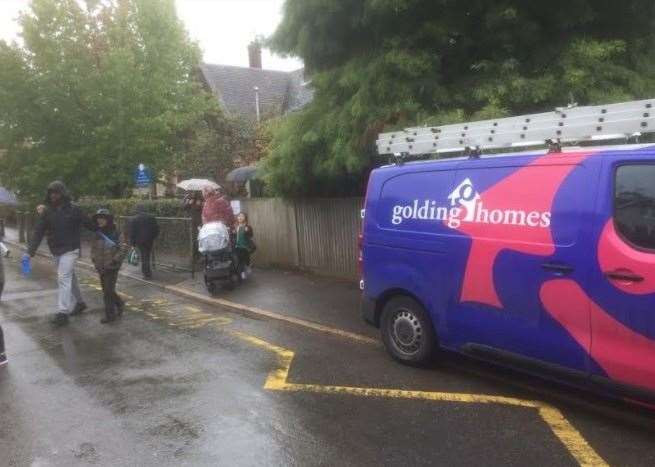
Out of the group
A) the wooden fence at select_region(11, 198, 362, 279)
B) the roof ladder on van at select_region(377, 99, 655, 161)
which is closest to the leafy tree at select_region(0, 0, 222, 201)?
the wooden fence at select_region(11, 198, 362, 279)

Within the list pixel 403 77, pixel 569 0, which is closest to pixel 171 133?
pixel 403 77

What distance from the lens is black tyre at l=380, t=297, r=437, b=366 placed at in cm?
530

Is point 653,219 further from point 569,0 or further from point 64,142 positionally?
point 64,142

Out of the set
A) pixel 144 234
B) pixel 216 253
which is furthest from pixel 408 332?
pixel 144 234

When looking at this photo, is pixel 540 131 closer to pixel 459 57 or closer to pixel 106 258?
pixel 459 57

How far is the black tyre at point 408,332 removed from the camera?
5.30 metres

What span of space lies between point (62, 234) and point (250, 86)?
79.7ft

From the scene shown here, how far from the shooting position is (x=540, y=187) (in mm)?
4277

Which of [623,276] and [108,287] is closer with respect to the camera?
[623,276]

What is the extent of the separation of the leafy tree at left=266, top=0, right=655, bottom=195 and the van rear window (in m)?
Result: 3.53

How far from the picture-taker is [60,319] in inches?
321

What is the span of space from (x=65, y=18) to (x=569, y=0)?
1745cm

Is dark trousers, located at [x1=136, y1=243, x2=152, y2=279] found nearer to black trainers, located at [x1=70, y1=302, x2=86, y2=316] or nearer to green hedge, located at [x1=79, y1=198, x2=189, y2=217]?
green hedge, located at [x1=79, y1=198, x2=189, y2=217]

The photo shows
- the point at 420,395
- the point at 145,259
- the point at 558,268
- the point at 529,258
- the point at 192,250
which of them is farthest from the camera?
the point at 145,259
